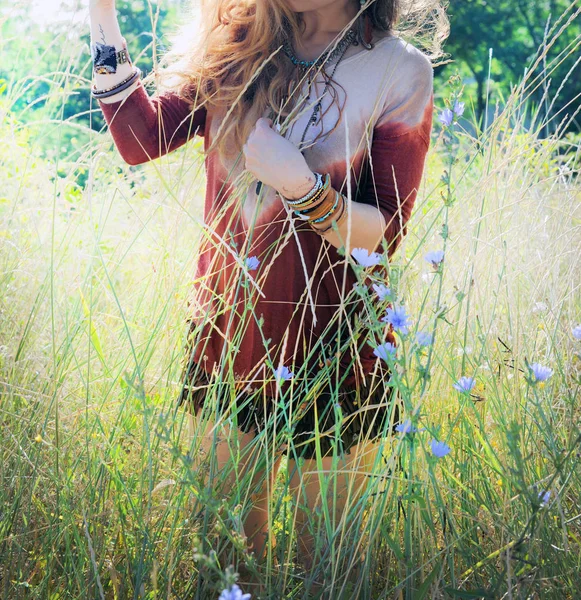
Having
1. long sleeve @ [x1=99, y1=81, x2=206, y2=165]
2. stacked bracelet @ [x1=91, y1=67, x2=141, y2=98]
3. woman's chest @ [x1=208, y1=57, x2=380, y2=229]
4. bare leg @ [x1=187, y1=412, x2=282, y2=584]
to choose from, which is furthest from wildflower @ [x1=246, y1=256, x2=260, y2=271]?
stacked bracelet @ [x1=91, y1=67, x2=141, y2=98]

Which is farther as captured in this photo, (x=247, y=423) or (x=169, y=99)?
(x=169, y=99)

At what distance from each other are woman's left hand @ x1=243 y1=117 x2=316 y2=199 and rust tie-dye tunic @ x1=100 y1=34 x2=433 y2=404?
94 mm

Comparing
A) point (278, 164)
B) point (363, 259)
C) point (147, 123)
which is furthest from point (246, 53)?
point (363, 259)

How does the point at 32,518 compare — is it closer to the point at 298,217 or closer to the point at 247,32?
the point at 298,217

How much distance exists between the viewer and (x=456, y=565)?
3.89 feet

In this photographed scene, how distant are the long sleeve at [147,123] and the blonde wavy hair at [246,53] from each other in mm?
36

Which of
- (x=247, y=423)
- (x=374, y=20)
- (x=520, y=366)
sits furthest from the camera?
(x=374, y=20)

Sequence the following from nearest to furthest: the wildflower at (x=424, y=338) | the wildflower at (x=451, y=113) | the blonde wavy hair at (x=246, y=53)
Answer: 1. the wildflower at (x=424, y=338)
2. the wildflower at (x=451, y=113)
3. the blonde wavy hair at (x=246, y=53)

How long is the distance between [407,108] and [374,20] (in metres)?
0.27

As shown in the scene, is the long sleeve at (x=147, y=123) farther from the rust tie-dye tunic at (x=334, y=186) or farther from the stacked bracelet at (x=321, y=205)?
the stacked bracelet at (x=321, y=205)

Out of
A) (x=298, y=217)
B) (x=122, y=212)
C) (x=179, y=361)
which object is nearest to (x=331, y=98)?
(x=298, y=217)

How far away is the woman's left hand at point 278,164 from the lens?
1.26 metres

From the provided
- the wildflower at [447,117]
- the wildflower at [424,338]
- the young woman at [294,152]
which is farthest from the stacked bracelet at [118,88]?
the wildflower at [424,338]

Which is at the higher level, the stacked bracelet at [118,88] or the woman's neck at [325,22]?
the woman's neck at [325,22]
